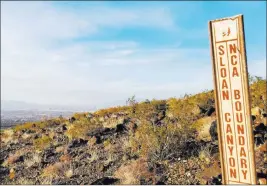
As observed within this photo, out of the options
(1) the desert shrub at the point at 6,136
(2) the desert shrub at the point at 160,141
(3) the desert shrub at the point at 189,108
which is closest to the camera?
(2) the desert shrub at the point at 160,141

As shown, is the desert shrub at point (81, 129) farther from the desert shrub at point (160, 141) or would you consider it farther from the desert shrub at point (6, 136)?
the desert shrub at point (160, 141)

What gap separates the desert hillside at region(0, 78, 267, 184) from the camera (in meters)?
10.9

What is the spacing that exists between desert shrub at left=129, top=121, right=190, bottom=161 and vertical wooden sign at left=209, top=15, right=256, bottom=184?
277 inches

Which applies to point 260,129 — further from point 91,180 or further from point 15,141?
point 15,141

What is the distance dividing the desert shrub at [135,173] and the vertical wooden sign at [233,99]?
6.01 meters

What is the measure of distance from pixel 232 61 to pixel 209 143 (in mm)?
7888

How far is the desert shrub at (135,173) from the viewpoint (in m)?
10.7

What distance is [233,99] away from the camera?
4.71 meters

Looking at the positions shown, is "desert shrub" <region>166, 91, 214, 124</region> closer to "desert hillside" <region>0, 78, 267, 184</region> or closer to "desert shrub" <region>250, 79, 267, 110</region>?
"desert hillside" <region>0, 78, 267, 184</region>

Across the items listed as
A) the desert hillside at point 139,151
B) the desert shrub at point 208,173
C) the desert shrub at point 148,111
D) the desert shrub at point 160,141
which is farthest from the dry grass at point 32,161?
the desert shrub at point 208,173

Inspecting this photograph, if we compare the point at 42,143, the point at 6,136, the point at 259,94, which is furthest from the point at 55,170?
the point at 6,136

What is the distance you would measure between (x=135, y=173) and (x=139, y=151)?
→ 162cm

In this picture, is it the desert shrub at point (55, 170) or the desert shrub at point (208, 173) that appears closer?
the desert shrub at point (208, 173)

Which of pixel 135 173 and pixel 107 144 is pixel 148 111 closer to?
pixel 107 144
